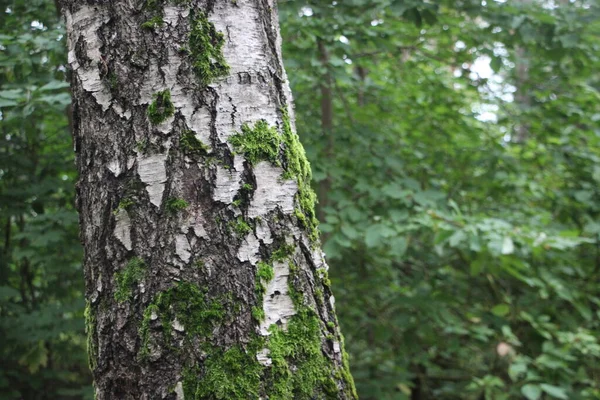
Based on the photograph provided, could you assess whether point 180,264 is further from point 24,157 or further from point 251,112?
point 24,157

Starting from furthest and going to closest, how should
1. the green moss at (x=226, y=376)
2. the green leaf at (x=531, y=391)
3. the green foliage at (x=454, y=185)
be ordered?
the green leaf at (x=531, y=391) → the green foliage at (x=454, y=185) → the green moss at (x=226, y=376)

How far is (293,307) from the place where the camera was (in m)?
1.19

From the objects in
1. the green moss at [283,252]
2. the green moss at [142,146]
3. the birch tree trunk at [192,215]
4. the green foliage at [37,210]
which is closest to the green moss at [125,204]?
the birch tree trunk at [192,215]

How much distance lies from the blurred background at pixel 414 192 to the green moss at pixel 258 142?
1.80 meters

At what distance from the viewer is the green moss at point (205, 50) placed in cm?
119

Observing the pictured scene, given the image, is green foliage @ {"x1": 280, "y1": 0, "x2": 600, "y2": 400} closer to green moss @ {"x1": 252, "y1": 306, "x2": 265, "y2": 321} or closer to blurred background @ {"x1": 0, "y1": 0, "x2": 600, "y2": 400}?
blurred background @ {"x1": 0, "y1": 0, "x2": 600, "y2": 400}

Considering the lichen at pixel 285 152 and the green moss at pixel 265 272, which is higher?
the lichen at pixel 285 152

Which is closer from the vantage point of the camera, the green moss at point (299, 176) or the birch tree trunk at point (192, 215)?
the birch tree trunk at point (192, 215)

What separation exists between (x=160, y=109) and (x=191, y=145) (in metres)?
0.10

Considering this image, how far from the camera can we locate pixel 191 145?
116 centimetres

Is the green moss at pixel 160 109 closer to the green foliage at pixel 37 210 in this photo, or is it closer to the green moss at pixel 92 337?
the green moss at pixel 92 337

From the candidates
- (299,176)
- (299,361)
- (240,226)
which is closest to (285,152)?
(299,176)

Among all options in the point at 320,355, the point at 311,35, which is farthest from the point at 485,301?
the point at 320,355

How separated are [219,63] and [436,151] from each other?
12.0ft
